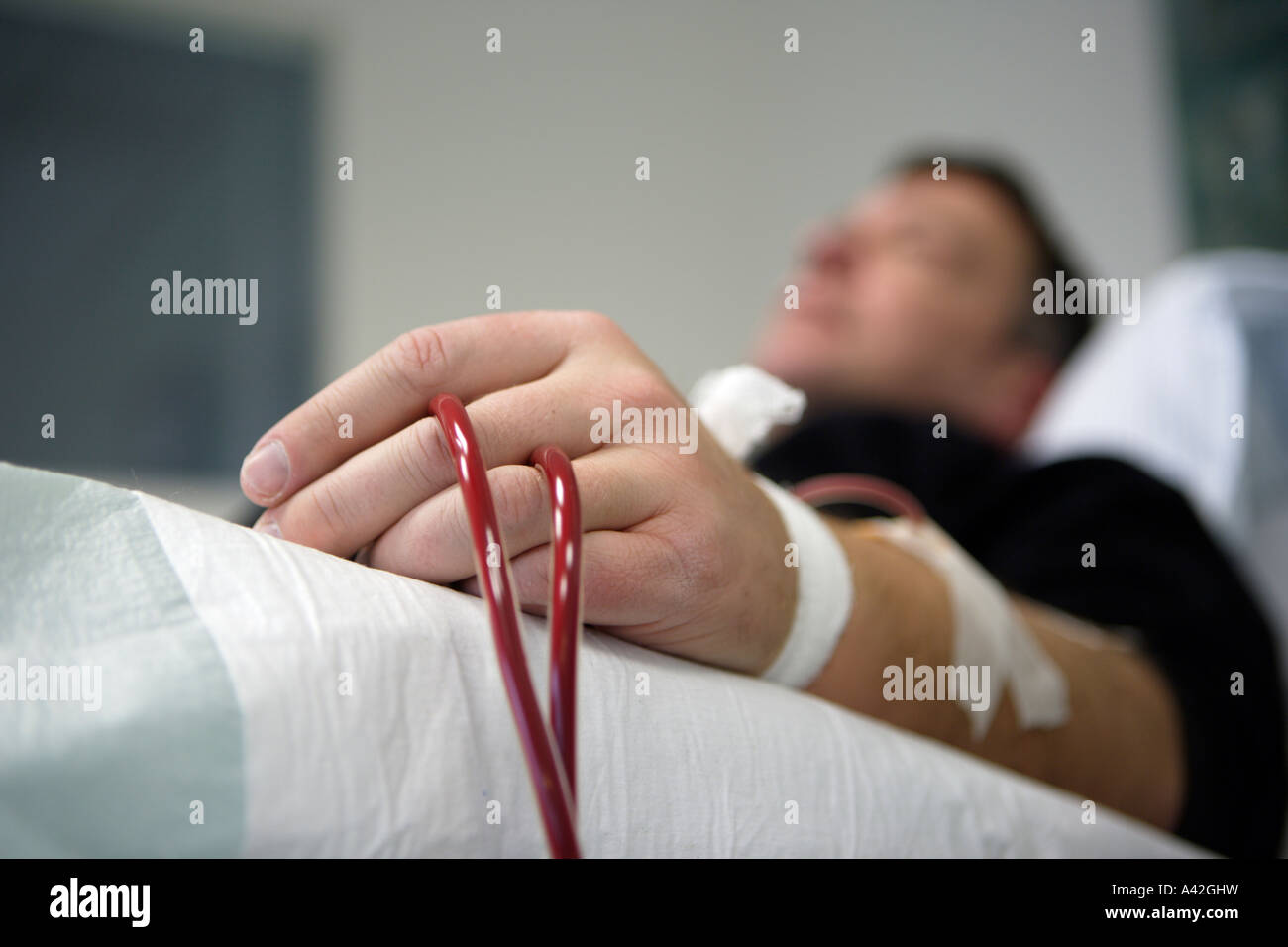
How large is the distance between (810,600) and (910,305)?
1058 mm

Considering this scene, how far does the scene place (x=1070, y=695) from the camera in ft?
1.94

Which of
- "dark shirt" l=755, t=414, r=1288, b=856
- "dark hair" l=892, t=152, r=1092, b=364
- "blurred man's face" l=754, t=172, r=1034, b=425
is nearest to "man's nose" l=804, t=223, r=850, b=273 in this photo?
"blurred man's face" l=754, t=172, r=1034, b=425

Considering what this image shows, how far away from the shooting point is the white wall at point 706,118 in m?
1.53

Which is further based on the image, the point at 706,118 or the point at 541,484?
the point at 706,118

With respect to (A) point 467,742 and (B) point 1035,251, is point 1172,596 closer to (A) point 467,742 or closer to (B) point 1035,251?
(A) point 467,742

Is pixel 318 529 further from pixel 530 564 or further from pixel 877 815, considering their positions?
pixel 877 815

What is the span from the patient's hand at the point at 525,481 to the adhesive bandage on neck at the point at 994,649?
20 centimetres

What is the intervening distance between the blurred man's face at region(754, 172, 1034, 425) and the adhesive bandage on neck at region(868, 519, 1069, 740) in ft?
2.84

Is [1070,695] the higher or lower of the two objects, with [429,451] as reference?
lower

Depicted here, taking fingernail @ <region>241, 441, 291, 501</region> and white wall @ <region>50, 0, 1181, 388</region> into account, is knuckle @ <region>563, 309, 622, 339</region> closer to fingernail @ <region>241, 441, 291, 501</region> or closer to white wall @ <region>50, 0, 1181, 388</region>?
fingernail @ <region>241, 441, 291, 501</region>

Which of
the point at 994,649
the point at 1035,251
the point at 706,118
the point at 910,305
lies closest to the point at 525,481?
the point at 994,649

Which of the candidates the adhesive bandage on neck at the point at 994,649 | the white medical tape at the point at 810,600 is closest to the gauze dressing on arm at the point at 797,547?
the white medical tape at the point at 810,600

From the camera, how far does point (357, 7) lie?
220cm

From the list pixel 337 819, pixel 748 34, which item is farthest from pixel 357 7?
pixel 337 819
